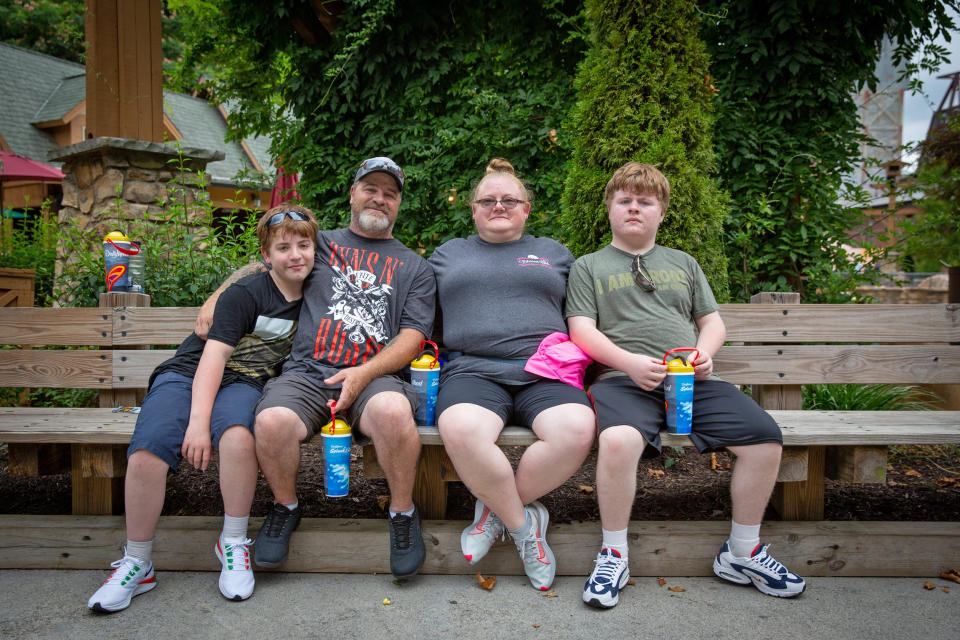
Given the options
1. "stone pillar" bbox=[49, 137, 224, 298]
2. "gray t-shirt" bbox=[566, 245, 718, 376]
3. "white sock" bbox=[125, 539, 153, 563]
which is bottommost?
"white sock" bbox=[125, 539, 153, 563]

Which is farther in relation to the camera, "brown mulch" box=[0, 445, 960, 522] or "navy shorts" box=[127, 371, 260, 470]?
"brown mulch" box=[0, 445, 960, 522]

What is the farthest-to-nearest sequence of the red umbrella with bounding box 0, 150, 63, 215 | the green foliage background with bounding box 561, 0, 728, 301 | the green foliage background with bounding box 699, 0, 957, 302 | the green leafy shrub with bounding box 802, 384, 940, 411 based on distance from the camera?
the red umbrella with bounding box 0, 150, 63, 215 → the green foliage background with bounding box 699, 0, 957, 302 → the green leafy shrub with bounding box 802, 384, 940, 411 → the green foliage background with bounding box 561, 0, 728, 301

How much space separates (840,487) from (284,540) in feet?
9.46

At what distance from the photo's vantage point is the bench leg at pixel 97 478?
248cm

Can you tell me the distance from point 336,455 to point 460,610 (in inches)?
28.1

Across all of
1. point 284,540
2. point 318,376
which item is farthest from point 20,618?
point 318,376

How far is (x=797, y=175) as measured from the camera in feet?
14.3

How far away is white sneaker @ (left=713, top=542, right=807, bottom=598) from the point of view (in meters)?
2.28

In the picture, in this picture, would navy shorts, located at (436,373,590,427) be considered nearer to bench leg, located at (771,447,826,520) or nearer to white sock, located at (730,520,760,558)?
white sock, located at (730,520,760,558)

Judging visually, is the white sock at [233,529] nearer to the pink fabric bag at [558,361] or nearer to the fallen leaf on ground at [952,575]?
the pink fabric bag at [558,361]

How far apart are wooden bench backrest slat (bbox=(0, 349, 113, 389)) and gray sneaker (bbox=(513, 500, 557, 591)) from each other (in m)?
2.12

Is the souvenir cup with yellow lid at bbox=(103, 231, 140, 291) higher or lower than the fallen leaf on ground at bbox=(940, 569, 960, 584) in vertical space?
higher

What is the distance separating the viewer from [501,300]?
2707 millimetres

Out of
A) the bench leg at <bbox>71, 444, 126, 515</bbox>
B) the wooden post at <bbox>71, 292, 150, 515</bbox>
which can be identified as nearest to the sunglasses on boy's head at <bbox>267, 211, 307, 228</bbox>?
the wooden post at <bbox>71, 292, 150, 515</bbox>
